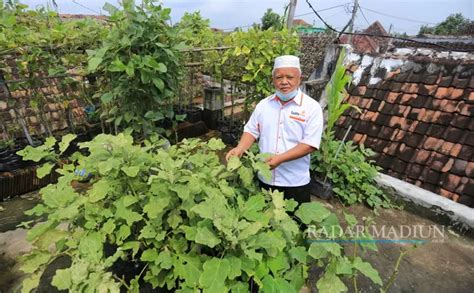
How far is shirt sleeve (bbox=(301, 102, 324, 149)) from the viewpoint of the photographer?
2.24 metres

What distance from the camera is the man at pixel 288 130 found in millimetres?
2244

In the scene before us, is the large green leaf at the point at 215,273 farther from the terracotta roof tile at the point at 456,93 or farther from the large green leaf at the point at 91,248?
the terracotta roof tile at the point at 456,93

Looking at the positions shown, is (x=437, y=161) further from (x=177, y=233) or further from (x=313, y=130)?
(x=177, y=233)

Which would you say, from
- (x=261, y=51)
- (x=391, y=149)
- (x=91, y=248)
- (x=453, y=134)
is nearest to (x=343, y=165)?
(x=391, y=149)

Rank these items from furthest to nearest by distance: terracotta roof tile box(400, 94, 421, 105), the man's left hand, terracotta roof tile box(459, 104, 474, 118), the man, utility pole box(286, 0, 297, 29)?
utility pole box(286, 0, 297, 29) < terracotta roof tile box(400, 94, 421, 105) < terracotta roof tile box(459, 104, 474, 118) < the man < the man's left hand

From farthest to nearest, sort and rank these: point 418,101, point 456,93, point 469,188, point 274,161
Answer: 1. point 418,101
2. point 456,93
3. point 469,188
4. point 274,161

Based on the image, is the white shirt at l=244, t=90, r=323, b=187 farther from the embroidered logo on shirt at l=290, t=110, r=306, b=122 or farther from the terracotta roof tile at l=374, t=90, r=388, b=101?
the terracotta roof tile at l=374, t=90, r=388, b=101

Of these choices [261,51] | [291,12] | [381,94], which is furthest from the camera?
[291,12]

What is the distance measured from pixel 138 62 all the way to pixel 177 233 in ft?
7.42

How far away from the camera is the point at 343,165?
12.1 feet

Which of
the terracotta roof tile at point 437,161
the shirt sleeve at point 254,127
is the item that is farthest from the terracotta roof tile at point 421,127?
the shirt sleeve at point 254,127

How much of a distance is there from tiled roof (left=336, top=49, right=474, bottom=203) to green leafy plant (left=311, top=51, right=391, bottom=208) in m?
0.33

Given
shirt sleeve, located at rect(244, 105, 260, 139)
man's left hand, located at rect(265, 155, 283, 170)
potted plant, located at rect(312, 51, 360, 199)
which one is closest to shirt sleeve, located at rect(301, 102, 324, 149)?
man's left hand, located at rect(265, 155, 283, 170)

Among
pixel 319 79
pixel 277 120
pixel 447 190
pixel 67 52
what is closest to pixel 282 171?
pixel 277 120
